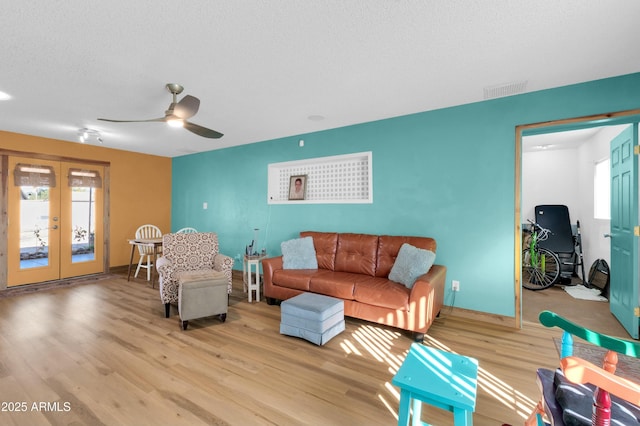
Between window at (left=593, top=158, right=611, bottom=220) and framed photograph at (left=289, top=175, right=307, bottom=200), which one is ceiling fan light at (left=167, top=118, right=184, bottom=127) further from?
window at (left=593, top=158, right=611, bottom=220)

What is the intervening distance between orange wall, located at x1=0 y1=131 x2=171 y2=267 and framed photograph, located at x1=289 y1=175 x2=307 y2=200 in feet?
A: 11.6

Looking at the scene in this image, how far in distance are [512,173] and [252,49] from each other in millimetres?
2805

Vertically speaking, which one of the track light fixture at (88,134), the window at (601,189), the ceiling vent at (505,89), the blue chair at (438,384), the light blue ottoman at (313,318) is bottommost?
the light blue ottoman at (313,318)

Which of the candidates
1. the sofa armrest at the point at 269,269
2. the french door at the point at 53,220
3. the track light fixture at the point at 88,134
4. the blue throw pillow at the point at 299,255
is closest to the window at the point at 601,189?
the blue throw pillow at the point at 299,255

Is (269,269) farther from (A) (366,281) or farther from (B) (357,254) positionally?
(A) (366,281)

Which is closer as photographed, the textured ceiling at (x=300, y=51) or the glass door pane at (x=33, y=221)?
the textured ceiling at (x=300, y=51)

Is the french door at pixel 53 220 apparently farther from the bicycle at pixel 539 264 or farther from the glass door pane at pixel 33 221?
the bicycle at pixel 539 264

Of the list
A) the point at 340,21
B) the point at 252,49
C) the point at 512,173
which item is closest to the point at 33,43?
the point at 252,49

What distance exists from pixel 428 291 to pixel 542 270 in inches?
133

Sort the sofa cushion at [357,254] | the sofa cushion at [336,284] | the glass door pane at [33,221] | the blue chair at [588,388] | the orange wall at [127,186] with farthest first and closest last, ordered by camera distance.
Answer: the orange wall at [127,186], the glass door pane at [33,221], the sofa cushion at [357,254], the sofa cushion at [336,284], the blue chair at [588,388]

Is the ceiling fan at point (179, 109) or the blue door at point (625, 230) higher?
the ceiling fan at point (179, 109)

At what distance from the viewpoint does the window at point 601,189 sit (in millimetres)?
4281

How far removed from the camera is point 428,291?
259cm

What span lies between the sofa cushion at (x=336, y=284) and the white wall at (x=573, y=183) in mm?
4115
